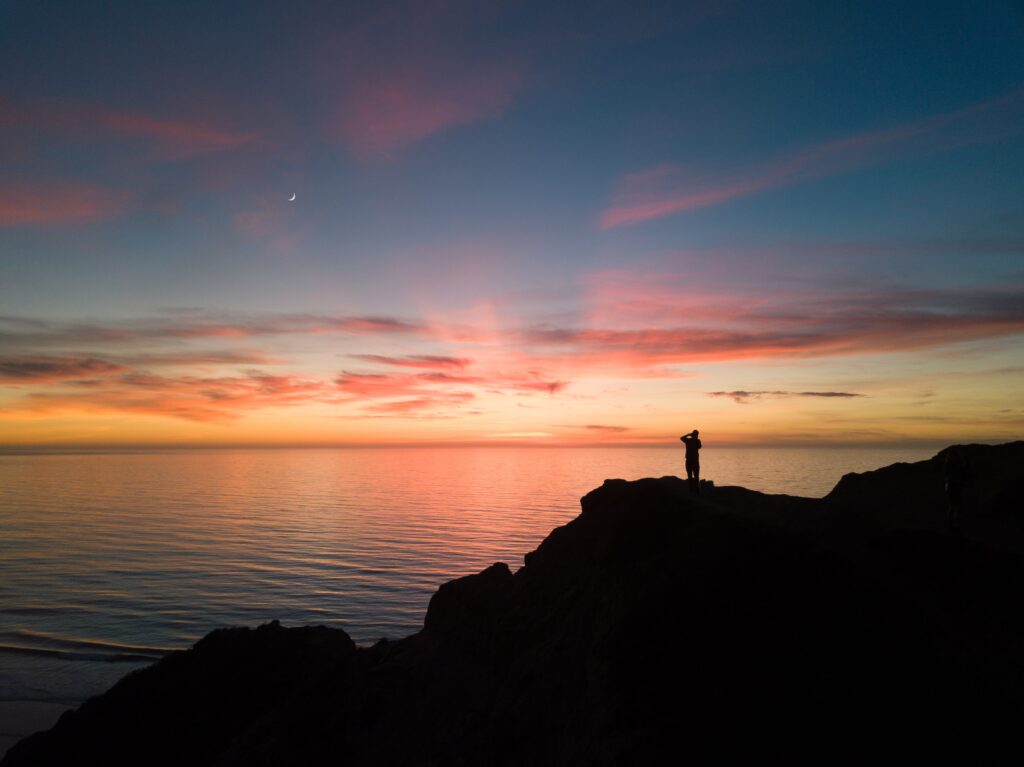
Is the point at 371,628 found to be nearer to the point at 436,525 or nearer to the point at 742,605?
the point at 742,605

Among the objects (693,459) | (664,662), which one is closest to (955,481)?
(693,459)

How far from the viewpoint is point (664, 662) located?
Answer: 1169 cm

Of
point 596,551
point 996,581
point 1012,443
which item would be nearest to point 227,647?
point 596,551

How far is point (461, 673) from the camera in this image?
59.8 feet

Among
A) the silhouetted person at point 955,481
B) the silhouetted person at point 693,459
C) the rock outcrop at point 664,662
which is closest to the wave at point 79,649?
the rock outcrop at point 664,662

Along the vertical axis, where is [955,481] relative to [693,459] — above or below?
below

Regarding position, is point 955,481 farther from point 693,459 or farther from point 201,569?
point 201,569

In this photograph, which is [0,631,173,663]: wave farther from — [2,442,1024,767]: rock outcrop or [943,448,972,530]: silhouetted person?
[943,448,972,530]: silhouetted person

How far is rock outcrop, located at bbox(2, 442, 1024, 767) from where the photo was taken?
10188 millimetres

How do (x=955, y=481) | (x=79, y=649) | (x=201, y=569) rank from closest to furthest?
(x=955, y=481) < (x=79, y=649) < (x=201, y=569)

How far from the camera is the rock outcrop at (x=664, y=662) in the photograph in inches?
401

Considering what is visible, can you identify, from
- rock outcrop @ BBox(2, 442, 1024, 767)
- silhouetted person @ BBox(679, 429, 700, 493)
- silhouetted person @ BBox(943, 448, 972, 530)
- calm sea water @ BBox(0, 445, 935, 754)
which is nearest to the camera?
rock outcrop @ BBox(2, 442, 1024, 767)

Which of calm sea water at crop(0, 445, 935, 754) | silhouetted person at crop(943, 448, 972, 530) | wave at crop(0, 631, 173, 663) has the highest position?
silhouetted person at crop(943, 448, 972, 530)

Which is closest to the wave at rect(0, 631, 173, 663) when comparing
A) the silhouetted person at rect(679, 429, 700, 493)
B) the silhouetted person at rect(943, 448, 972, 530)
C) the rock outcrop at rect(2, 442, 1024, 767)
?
the rock outcrop at rect(2, 442, 1024, 767)
